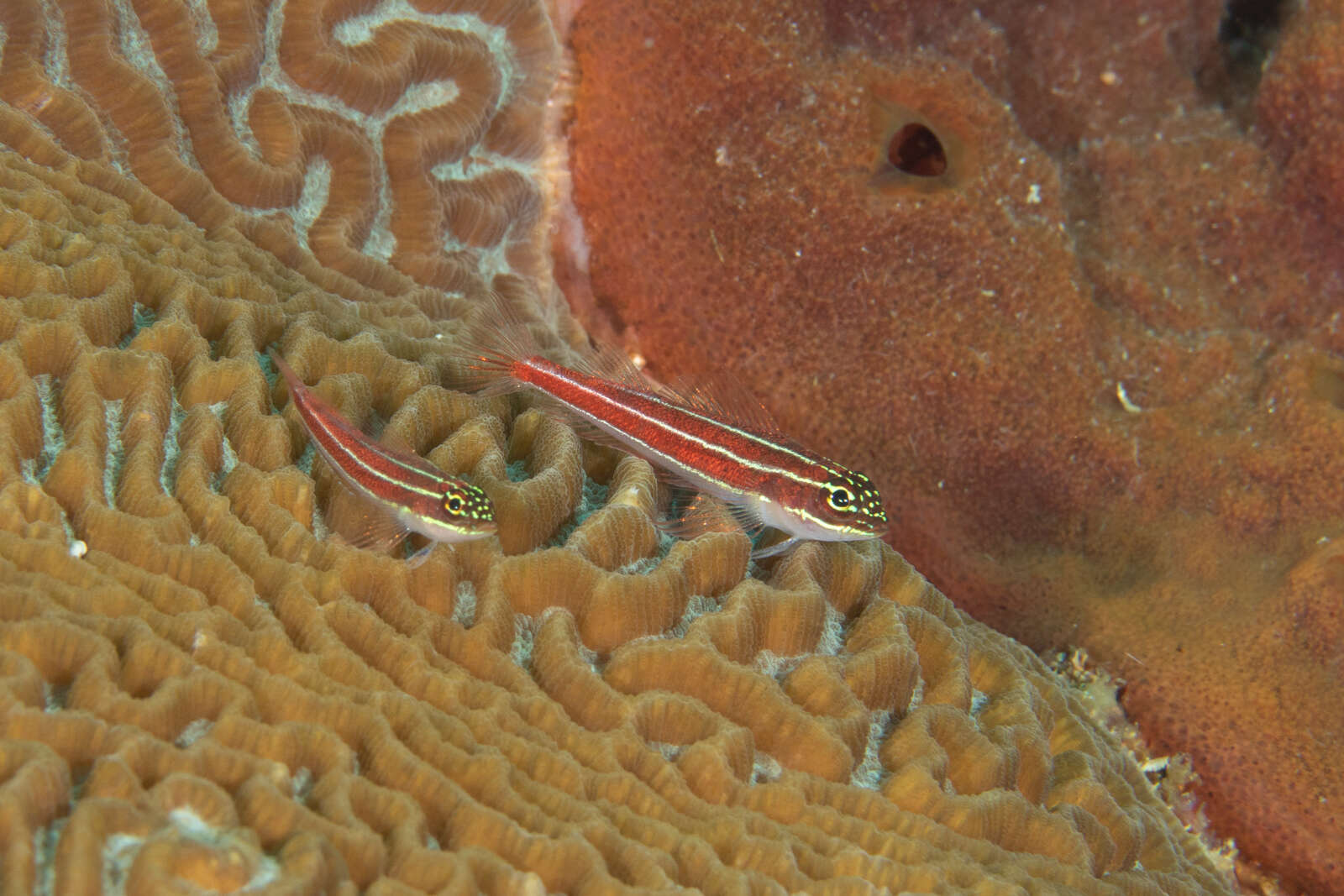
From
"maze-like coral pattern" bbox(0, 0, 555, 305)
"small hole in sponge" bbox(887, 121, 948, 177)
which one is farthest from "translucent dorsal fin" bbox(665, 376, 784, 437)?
"small hole in sponge" bbox(887, 121, 948, 177)

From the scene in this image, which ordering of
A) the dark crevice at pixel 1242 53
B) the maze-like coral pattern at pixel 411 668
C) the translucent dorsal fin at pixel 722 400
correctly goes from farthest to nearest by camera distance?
1. the dark crevice at pixel 1242 53
2. the translucent dorsal fin at pixel 722 400
3. the maze-like coral pattern at pixel 411 668

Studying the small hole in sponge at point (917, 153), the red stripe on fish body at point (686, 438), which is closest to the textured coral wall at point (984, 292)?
the small hole in sponge at point (917, 153)

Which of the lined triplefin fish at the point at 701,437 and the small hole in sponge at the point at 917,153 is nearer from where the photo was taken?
the lined triplefin fish at the point at 701,437

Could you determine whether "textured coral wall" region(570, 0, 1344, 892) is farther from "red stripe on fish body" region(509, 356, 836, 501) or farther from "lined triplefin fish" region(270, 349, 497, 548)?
"lined triplefin fish" region(270, 349, 497, 548)

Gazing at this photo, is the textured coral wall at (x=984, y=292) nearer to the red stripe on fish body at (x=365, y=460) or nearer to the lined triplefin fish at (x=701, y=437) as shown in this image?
the lined triplefin fish at (x=701, y=437)

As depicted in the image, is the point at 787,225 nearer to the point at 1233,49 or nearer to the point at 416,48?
the point at 416,48

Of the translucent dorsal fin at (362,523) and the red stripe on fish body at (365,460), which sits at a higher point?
the red stripe on fish body at (365,460)

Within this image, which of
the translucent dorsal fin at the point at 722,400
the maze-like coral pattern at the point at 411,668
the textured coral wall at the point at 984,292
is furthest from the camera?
the textured coral wall at the point at 984,292
